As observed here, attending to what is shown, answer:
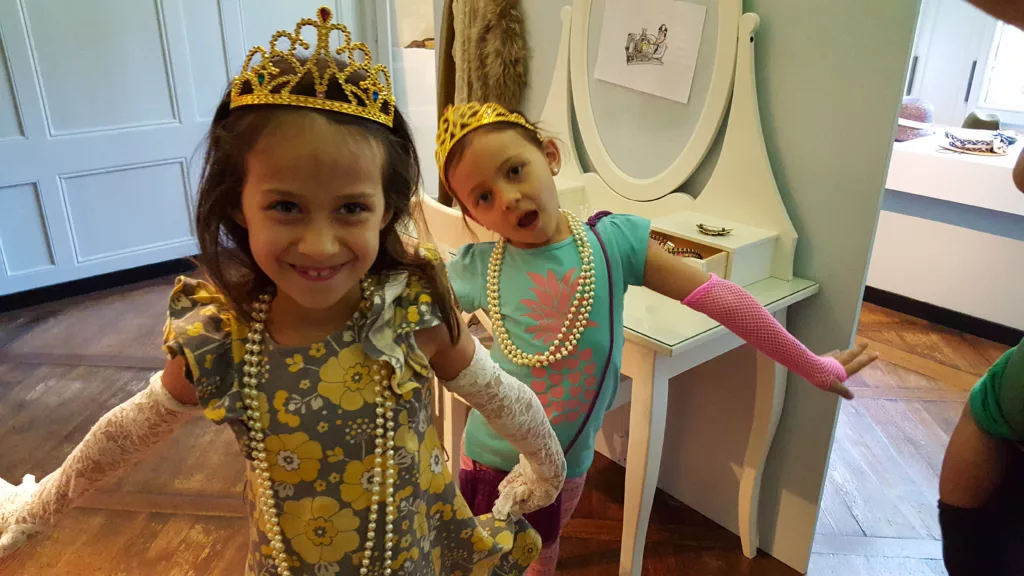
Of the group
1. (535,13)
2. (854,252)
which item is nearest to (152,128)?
(535,13)

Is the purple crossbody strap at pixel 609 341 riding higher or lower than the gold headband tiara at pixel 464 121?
lower

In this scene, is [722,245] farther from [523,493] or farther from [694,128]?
[523,493]

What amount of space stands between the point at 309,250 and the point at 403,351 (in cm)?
15

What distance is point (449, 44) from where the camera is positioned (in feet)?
6.40

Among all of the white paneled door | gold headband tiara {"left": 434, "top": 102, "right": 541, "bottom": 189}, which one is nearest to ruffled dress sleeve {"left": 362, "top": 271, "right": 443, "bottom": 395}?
gold headband tiara {"left": 434, "top": 102, "right": 541, "bottom": 189}

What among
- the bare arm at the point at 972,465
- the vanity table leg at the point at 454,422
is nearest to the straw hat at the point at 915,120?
the vanity table leg at the point at 454,422

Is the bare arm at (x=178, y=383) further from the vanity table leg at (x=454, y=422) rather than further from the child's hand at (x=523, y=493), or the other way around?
the vanity table leg at (x=454, y=422)

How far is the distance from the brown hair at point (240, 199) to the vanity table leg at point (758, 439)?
88 centimetres

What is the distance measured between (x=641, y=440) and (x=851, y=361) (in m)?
0.41

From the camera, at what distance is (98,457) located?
2.41 ft

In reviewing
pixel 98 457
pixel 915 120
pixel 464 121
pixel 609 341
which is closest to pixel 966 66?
pixel 915 120

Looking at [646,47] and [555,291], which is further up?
[646,47]

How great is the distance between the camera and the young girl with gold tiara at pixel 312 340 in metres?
0.66

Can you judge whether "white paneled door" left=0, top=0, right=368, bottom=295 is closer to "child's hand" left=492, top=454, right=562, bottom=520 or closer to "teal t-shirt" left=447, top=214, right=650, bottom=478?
"teal t-shirt" left=447, top=214, right=650, bottom=478
